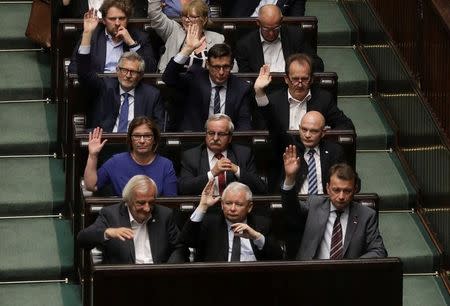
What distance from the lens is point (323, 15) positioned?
33.8ft

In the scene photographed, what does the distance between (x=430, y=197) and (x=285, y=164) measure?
4.41ft

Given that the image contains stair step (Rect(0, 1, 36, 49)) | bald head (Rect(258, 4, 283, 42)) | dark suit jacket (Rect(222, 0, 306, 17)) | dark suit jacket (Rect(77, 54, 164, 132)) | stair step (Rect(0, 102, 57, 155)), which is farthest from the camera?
stair step (Rect(0, 1, 36, 49))

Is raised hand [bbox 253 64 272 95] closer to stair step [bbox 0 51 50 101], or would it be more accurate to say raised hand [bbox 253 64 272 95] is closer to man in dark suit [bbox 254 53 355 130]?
man in dark suit [bbox 254 53 355 130]

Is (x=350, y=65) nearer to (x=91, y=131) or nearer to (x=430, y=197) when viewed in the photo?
(x=430, y=197)

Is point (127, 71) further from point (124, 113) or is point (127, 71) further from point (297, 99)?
point (297, 99)

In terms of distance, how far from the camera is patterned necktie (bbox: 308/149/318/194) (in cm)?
817

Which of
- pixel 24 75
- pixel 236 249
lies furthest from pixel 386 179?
pixel 24 75

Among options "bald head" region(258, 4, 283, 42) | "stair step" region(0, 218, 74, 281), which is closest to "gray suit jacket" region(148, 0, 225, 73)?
"bald head" region(258, 4, 283, 42)

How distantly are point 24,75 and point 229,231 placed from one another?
2495 millimetres

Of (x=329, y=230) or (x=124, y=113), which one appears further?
(x=124, y=113)

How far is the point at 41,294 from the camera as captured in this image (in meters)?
8.23

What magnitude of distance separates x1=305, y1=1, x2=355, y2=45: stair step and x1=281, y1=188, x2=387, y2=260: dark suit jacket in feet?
8.24

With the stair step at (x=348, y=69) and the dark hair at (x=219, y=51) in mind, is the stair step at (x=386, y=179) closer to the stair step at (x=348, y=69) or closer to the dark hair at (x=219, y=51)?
the stair step at (x=348, y=69)

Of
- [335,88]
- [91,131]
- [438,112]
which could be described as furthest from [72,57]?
[438,112]
